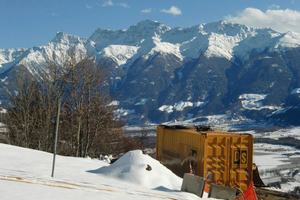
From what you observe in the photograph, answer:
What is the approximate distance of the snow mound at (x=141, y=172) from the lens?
11.3 metres

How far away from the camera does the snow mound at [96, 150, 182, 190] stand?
11.3 meters

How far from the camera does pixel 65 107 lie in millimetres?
24938

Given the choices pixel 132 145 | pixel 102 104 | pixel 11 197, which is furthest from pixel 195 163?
pixel 132 145

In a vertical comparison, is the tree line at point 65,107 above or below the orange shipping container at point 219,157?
above

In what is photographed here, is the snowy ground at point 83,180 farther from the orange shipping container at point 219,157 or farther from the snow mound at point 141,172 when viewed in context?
the orange shipping container at point 219,157

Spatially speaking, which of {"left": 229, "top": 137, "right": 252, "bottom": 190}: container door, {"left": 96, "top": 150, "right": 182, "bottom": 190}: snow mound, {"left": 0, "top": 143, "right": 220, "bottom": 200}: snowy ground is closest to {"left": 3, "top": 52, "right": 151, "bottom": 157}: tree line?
{"left": 0, "top": 143, "right": 220, "bottom": 200}: snowy ground

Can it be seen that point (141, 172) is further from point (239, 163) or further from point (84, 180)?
point (239, 163)

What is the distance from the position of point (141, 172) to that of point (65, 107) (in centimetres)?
1528

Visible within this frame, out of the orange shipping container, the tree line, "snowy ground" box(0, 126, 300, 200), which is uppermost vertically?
the tree line

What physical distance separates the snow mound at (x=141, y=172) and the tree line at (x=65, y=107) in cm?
1083

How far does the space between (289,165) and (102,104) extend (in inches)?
3352

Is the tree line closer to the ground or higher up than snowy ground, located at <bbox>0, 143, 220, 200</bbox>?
higher up

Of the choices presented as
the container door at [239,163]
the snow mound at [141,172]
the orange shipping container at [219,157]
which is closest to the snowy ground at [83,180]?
the snow mound at [141,172]

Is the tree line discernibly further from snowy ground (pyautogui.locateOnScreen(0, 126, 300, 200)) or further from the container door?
the container door
